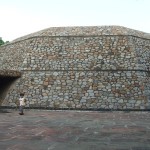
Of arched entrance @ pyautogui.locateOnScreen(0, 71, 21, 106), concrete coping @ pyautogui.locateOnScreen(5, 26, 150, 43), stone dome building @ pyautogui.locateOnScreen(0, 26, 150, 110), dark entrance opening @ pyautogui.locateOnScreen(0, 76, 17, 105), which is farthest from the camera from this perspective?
concrete coping @ pyautogui.locateOnScreen(5, 26, 150, 43)

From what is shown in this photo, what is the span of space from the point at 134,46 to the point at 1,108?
403 inches

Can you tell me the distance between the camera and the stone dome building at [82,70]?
66.8 ft

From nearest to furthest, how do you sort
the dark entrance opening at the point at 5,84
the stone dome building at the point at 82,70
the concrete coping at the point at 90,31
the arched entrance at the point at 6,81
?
the stone dome building at the point at 82,70, the arched entrance at the point at 6,81, the dark entrance opening at the point at 5,84, the concrete coping at the point at 90,31

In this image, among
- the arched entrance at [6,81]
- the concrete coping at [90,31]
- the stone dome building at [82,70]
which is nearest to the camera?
the stone dome building at [82,70]

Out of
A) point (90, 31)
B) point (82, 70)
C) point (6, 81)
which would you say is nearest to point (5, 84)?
point (6, 81)

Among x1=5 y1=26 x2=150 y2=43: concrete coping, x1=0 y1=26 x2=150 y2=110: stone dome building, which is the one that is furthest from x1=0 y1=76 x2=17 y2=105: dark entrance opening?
x1=5 y1=26 x2=150 y2=43: concrete coping

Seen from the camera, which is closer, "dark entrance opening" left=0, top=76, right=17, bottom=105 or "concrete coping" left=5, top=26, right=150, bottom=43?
"dark entrance opening" left=0, top=76, right=17, bottom=105

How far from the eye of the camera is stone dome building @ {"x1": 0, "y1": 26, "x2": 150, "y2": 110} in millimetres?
20375

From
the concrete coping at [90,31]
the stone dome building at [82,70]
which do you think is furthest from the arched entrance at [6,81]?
the concrete coping at [90,31]

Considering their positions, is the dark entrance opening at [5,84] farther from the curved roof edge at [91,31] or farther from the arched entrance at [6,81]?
the curved roof edge at [91,31]

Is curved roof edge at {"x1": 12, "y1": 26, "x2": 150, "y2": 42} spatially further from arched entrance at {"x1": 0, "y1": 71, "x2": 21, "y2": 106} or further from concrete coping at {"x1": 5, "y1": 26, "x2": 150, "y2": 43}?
arched entrance at {"x1": 0, "y1": 71, "x2": 21, "y2": 106}

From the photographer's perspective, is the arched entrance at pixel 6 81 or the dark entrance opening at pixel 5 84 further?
the dark entrance opening at pixel 5 84

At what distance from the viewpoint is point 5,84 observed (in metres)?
23.2

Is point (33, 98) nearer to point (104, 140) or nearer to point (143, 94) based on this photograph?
point (143, 94)
